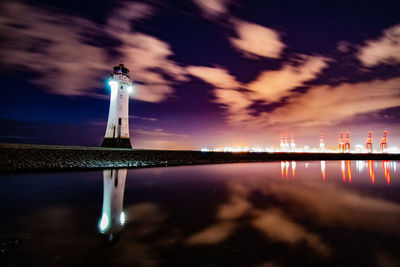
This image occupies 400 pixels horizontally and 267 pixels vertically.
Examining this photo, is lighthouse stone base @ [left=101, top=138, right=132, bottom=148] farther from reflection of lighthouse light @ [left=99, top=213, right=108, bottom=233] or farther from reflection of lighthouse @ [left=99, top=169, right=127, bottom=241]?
reflection of lighthouse light @ [left=99, top=213, right=108, bottom=233]

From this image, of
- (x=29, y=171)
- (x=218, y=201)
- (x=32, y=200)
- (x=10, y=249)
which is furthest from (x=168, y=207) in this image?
(x=29, y=171)

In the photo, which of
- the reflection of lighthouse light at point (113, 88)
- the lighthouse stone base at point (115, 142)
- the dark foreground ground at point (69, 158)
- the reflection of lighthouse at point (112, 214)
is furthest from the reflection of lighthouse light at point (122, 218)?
the reflection of lighthouse light at point (113, 88)

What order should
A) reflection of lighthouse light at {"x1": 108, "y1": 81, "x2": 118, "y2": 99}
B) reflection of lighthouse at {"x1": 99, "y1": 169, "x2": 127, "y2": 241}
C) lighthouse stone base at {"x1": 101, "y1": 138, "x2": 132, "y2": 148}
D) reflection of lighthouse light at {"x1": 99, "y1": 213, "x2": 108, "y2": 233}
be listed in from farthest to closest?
reflection of lighthouse light at {"x1": 108, "y1": 81, "x2": 118, "y2": 99} → lighthouse stone base at {"x1": 101, "y1": 138, "x2": 132, "y2": 148} → reflection of lighthouse light at {"x1": 99, "y1": 213, "x2": 108, "y2": 233} → reflection of lighthouse at {"x1": 99, "y1": 169, "x2": 127, "y2": 241}

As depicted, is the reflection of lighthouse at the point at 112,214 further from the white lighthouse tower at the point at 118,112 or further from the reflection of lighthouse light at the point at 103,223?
the white lighthouse tower at the point at 118,112

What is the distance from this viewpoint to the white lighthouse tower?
104 ft

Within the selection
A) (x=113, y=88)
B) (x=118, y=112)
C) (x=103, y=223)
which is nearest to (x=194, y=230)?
(x=103, y=223)

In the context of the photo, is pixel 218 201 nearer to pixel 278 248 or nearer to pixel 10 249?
pixel 278 248

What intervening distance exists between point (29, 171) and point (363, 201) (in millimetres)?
24370

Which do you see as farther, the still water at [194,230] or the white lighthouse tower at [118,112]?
the white lighthouse tower at [118,112]

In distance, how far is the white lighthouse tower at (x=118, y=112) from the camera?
104 feet

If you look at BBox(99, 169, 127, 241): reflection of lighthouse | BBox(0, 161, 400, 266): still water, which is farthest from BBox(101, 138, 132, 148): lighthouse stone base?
BBox(0, 161, 400, 266): still water

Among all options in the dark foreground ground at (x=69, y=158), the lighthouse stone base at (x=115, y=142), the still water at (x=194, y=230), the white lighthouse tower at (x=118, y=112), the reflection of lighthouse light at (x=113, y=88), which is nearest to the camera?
the still water at (x=194, y=230)

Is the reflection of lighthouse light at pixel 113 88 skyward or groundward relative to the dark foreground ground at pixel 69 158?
skyward

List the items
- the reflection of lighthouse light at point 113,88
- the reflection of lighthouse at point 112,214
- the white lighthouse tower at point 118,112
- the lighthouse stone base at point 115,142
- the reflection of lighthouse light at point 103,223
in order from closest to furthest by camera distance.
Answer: the reflection of lighthouse at point 112,214 < the reflection of lighthouse light at point 103,223 < the lighthouse stone base at point 115,142 < the white lighthouse tower at point 118,112 < the reflection of lighthouse light at point 113,88
